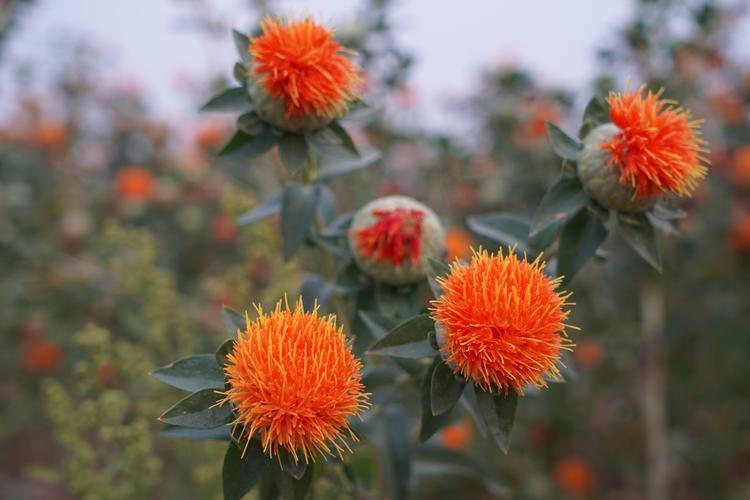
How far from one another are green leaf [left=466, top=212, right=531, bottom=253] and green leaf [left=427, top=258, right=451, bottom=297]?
267 millimetres

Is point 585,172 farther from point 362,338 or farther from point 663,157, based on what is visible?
point 362,338

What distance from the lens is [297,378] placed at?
74 centimetres

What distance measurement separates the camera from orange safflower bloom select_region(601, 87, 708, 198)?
978 mm

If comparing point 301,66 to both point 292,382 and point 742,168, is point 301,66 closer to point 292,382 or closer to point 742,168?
point 292,382

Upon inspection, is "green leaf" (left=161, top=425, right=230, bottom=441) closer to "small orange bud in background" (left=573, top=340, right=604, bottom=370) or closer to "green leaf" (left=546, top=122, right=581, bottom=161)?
"green leaf" (left=546, top=122, right=581, bottom=161)

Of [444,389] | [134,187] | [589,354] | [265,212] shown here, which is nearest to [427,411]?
[444,389]

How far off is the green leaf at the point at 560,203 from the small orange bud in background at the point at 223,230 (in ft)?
6.64

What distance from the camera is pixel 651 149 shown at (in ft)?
3.23

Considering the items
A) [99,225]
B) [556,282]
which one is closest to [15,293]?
[99,225]

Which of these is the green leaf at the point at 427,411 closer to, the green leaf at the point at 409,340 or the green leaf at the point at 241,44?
the green leaf at the point at 409,340

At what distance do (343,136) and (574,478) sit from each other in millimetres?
1913

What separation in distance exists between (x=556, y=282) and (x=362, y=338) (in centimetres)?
41

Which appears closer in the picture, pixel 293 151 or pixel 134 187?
pixel 293 151

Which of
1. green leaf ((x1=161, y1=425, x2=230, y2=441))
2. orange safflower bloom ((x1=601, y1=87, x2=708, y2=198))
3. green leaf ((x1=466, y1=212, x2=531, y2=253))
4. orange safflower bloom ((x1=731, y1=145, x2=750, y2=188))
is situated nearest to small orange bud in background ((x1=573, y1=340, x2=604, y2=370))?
orange safflower bloom ((x1=731, y1=145, x2=750, y2=188))
